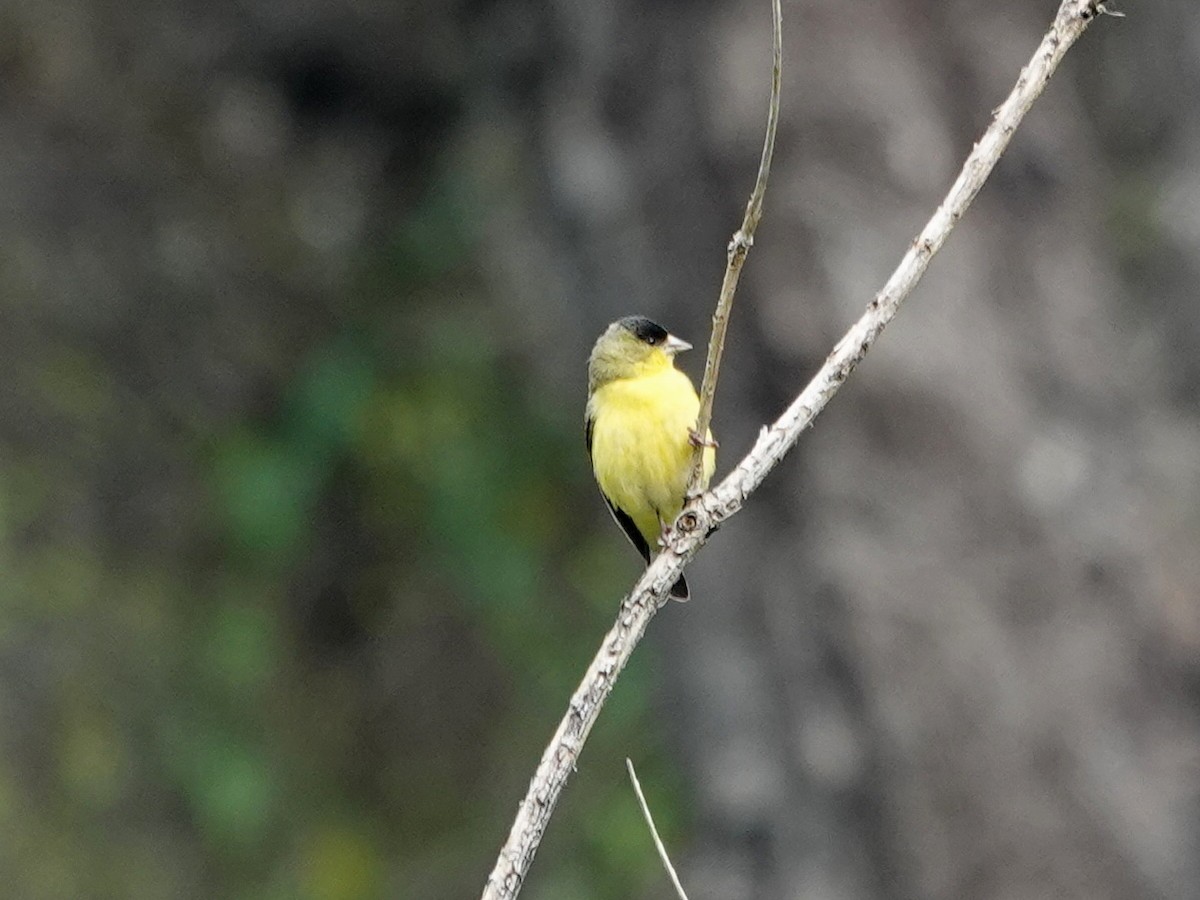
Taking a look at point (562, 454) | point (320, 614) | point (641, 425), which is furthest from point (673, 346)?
point (320, 614)

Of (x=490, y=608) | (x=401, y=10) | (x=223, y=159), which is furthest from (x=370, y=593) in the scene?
(x=401, y=10)

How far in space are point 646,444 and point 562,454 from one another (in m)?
5.64

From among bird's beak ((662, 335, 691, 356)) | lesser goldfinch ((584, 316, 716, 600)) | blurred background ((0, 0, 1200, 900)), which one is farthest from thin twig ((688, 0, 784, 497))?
blurred background ((0, 0, 1200, 900))

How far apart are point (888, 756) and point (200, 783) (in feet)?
14.4

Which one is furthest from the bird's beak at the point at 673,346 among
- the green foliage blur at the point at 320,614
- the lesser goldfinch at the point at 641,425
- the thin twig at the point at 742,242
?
the green foliage blur at the point at 320,614

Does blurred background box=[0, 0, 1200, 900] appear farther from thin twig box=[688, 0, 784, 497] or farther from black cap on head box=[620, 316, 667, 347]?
thin twig box=[688, 0, 784, 497]

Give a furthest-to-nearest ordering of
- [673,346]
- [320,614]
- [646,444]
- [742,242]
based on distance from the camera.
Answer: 1. [320,614]
2. [673,346]
3. [646,444]
4. [742,242]

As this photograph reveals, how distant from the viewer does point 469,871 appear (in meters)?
11.0

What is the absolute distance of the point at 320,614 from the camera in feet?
35.5

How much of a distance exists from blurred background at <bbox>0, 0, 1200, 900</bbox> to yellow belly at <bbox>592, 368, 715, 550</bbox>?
2.05 m

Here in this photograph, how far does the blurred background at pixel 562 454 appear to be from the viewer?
7098 mm

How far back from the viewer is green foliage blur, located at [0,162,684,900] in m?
10.1

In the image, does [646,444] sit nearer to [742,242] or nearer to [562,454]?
[742,242]

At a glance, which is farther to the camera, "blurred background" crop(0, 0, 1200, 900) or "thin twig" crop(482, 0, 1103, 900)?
"blurred background" crop(0, 0, 1200, 900)
